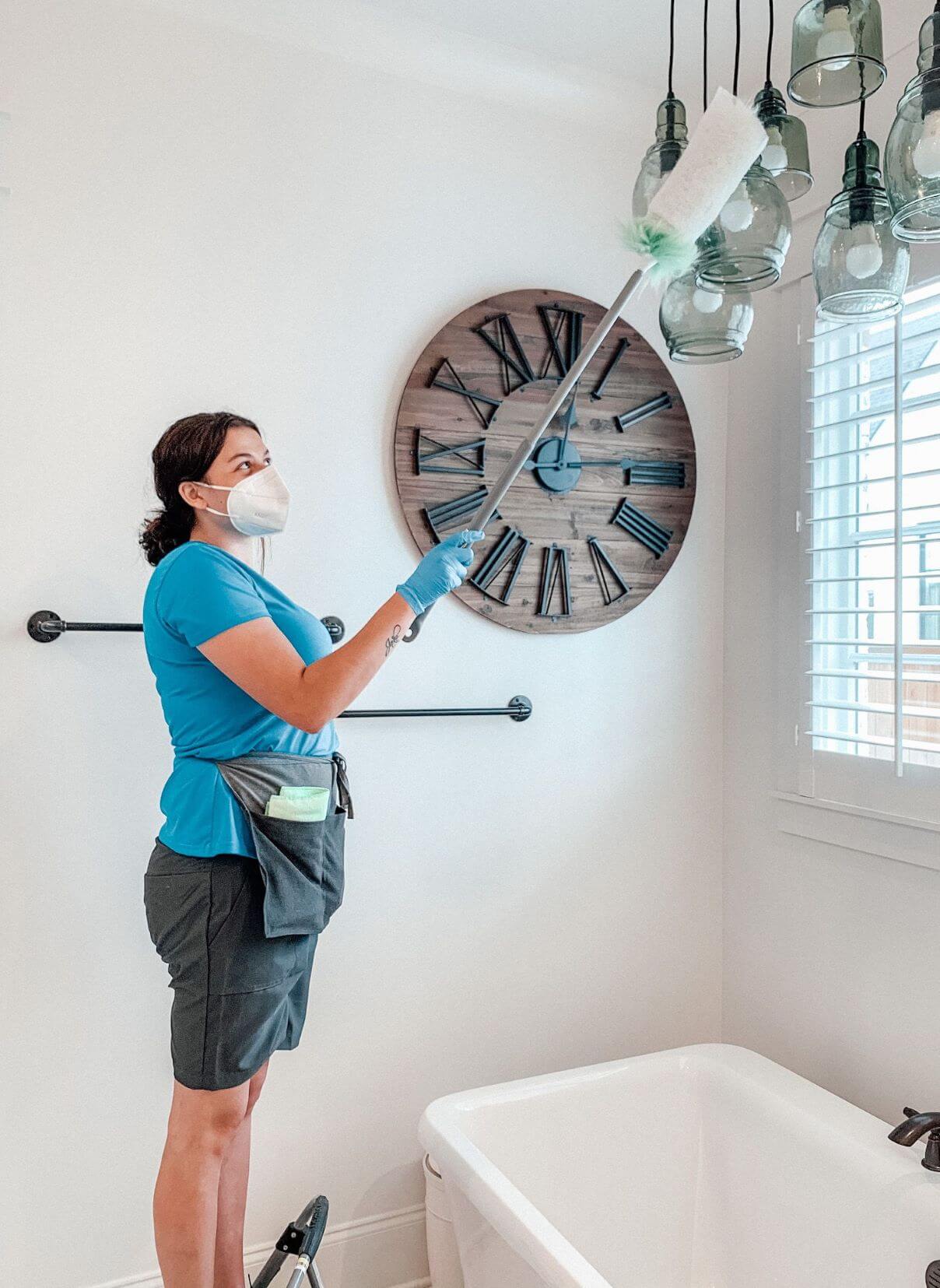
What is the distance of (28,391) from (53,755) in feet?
1.99

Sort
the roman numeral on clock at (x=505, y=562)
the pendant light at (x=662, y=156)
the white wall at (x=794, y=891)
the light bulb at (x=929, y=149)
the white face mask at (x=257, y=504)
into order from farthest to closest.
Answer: the roman numeral on clock at (x=505, y=562) → the white wall at (x=794, y=891) → the white face mask at (x=257, y=504) → the pendant light at (x=662, y=156) → the light bulb at (x=929, y=149)

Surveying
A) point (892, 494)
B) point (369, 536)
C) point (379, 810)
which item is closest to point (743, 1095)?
point (379, 810)

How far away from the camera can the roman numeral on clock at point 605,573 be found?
82.8 inches

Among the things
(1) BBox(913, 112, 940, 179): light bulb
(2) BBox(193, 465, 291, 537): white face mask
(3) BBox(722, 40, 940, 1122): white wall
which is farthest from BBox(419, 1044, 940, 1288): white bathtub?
(1) BBox(913, 112, 940, 179): light bulb

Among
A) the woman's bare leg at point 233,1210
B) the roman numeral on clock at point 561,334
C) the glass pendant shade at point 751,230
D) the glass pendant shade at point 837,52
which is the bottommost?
the woman's bare leg at point 233,1210

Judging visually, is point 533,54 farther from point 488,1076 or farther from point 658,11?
point 488,1076

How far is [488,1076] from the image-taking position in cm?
203

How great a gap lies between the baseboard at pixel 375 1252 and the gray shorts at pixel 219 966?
0.68m

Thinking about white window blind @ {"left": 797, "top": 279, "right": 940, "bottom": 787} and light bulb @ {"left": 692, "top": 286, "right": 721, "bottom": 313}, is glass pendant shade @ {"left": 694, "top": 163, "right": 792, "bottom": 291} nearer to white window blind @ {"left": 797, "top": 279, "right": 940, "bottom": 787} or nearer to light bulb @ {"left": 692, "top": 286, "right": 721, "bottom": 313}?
light bulb @ {"left": 692, "top": 286, "right": 721, "bottom": 313}

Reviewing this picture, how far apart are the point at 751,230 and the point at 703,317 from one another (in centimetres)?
12

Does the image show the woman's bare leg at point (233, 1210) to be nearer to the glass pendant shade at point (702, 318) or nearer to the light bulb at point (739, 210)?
the glass pendant shade at point (702, 318)

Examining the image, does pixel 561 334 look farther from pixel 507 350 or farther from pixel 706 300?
pixel 706 300

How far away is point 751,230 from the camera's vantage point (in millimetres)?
1037

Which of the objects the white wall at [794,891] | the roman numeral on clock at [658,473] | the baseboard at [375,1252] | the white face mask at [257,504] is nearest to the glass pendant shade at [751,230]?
the white face mask at [257,504]
